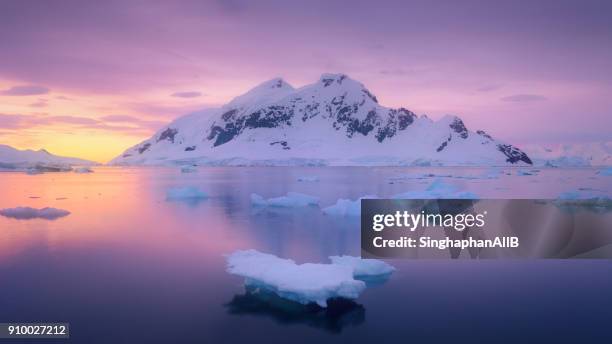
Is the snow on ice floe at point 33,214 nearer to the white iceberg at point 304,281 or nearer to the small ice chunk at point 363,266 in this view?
the white iceberg at point 304,281

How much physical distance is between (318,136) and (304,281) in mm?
148728

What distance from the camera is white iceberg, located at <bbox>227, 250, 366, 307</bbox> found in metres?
7.50

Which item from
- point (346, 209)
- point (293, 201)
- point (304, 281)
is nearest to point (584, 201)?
point (346, 209)

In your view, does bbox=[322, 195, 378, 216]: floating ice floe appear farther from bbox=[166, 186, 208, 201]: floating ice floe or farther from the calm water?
bbox=[166, 186, 208, 201]: floating ice floe

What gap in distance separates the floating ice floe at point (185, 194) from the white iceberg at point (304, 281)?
20579 millimetres

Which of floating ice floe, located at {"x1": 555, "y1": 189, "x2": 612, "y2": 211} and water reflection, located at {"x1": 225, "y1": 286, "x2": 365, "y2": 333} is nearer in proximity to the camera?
water reflection, located at {"x1": 225, "y1": 286, "x2": 365, "y2": 333}

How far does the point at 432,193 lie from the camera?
21359mm

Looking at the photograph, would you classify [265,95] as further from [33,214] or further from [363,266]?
[363,266]

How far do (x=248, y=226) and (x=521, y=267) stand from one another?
33.2 feet

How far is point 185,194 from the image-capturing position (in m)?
28.8

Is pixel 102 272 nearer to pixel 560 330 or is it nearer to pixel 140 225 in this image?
pixel 140 225

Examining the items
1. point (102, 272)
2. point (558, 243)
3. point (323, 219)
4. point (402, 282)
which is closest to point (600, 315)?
point (402, 282)

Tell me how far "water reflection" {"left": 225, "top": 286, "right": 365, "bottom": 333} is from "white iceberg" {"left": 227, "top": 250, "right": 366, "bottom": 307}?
0.17m

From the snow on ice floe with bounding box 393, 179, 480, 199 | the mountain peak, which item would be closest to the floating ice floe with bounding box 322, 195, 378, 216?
the snow on ice floe with bounding box 393, 179, 480, 199
